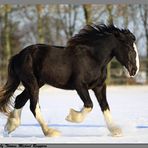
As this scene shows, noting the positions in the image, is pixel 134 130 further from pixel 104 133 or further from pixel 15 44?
pixel 15 44

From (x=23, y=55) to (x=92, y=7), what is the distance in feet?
46.0

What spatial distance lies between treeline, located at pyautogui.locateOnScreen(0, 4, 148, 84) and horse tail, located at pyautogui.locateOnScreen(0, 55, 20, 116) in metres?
11.5

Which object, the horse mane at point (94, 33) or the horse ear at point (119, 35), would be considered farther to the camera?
the horse mane at point (94, 33)

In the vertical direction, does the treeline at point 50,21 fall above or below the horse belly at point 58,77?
below

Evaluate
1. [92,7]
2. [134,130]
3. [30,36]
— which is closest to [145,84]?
[92,7]

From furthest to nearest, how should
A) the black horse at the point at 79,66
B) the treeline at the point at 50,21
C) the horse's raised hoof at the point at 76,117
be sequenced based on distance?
the treeline at the point at 50,21, the black horse at the point at 79,66, the horse's raised hoof at the point at 76,117

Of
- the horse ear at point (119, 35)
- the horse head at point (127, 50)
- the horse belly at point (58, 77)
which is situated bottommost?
the horse belly at point (58, 77)

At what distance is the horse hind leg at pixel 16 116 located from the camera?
579 cm

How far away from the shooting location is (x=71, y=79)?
558 cm

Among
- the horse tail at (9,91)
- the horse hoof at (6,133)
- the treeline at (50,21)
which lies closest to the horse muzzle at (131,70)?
the horse tail at (9,91)

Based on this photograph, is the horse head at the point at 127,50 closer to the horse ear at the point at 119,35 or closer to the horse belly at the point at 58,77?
the horse ear at the point at 119,35

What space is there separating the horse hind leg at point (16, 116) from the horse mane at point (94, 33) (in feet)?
3.29

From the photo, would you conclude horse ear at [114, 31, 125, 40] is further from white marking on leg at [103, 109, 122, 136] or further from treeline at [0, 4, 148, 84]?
treeline at [0, 4, 148, 84]

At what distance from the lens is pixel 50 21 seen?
22.7 m
